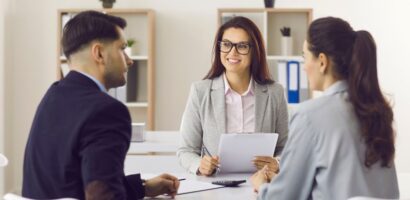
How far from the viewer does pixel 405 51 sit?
5.68 metres

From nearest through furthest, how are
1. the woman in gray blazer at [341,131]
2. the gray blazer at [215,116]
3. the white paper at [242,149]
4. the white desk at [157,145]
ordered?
1. the woman in gray blazer at [341,131]
2. the white paper at [242,149]
3. the gray blazer at [215,116]
4. the white desk at [157,145]

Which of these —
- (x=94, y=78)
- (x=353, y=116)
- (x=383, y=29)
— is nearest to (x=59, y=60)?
(x=383, y=29)

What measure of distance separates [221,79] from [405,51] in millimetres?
3112

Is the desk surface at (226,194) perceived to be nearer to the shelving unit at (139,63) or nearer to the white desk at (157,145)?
the white desk at (157,145)

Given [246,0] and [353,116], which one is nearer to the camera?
[353,116]

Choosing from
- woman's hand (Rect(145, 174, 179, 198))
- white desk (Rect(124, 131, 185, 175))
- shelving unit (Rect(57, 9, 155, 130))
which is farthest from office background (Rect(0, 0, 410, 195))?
woman's hand (Rect(145, 174, 179, 198))

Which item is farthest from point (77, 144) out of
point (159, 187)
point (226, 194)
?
point (226, 194)

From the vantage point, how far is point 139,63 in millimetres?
5719

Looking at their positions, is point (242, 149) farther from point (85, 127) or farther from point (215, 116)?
point (85, 127)

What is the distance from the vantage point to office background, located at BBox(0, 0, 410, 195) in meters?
5.70

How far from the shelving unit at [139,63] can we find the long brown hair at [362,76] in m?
3.72

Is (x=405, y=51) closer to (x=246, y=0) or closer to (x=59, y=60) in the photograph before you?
(x=246, y=0)

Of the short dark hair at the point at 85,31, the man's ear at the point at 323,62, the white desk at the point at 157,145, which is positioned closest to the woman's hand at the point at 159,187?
the short dark hair at the point at 85,31

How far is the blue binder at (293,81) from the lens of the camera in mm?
5363
